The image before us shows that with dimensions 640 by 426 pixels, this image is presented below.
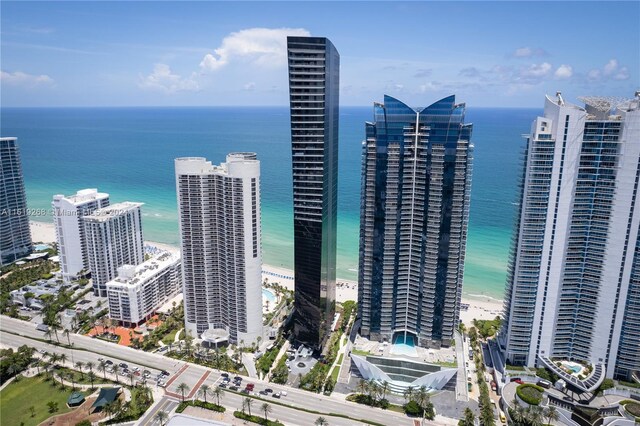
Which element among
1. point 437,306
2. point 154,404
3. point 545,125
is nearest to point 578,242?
point 545,125

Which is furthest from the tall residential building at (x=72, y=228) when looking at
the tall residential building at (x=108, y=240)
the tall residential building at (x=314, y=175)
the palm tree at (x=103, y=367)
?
the tall residential building at (x=314, y=175)

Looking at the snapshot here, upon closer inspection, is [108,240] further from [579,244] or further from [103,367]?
[579,244]

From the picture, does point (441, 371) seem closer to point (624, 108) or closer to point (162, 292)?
point (624, 108)

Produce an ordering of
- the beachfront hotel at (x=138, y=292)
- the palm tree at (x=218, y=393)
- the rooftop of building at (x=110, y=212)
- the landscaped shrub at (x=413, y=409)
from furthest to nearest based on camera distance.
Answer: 1. the rooftop of building at (x=110, y=212)
2. the beachfront hotel at (x=138, y=292)
3. the palm tree at (x=218, y=393)
4. the landscaped shrub at (x=413, y=409)

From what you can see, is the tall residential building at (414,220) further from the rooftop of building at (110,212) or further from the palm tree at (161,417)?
the rooftop of building at (110,212)

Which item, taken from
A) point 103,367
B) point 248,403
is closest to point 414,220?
point 248,403

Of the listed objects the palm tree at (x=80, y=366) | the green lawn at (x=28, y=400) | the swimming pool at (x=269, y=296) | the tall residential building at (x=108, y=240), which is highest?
the tall residential building at (x=108, y=240)

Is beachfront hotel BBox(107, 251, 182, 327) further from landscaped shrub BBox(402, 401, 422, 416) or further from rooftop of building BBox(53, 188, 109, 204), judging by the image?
landscaped shrub BBox(402, 401, 422, 416)

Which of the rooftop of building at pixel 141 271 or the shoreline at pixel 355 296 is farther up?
the rooftop of building at pixel 141 271
